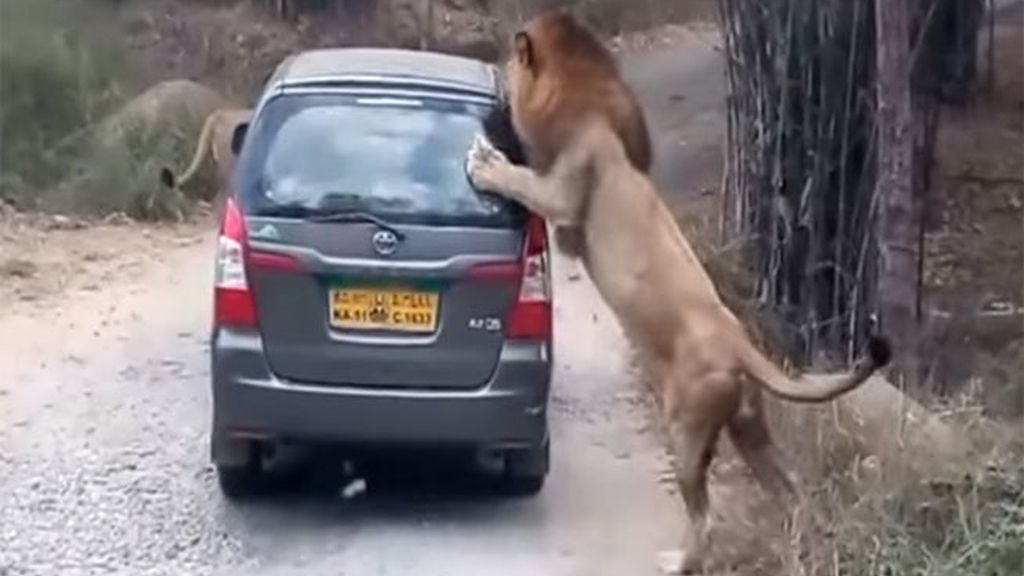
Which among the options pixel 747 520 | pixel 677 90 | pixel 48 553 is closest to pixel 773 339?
pixel 747 520

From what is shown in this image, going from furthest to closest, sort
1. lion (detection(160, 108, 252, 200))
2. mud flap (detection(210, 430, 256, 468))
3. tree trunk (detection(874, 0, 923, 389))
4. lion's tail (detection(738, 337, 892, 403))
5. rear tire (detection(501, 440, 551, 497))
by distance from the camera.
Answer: lion (detection(160, 108, 252, 200)), tree trunk (detection(874, 0, 923, 389)), rear tire (detection(501, 440, 551, 497)), mud flap (detection(210, 430, 256, 468)), lion's tail (detection(738, 337, 892, 403))

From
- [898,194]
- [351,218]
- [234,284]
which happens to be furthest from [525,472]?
[898,194]

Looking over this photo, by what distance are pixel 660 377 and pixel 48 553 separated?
2.37 m

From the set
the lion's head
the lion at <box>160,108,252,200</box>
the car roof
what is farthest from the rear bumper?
the lion at <box>160,108,252,200</box>

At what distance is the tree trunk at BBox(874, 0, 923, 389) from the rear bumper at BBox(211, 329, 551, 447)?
2294 mm

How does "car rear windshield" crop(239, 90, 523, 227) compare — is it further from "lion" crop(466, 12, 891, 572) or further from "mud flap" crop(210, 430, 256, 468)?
"mud flap" crop(210, 430, 256, 468)

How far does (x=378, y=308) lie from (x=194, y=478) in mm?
1415

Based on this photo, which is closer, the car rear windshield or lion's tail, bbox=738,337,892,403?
lion's tail, bbox=738,337,892,403

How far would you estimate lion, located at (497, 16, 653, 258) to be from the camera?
27.2 feet

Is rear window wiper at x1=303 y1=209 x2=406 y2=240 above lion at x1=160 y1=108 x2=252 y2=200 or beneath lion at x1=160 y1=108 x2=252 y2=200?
above

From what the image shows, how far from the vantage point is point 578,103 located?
8.29 meters

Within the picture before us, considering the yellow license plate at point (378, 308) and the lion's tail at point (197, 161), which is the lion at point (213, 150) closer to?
the lion's tail at point (197, 161)

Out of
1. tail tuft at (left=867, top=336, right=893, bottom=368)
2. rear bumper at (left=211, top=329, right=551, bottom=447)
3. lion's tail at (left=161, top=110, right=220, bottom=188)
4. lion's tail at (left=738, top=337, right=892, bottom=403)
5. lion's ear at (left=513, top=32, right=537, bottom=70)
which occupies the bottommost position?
lion's tail at (left=161, top=110, right=220, bottom=188)

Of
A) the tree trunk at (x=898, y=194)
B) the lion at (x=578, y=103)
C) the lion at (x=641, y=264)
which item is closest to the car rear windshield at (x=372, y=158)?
the lion at (x=641, y=264)
